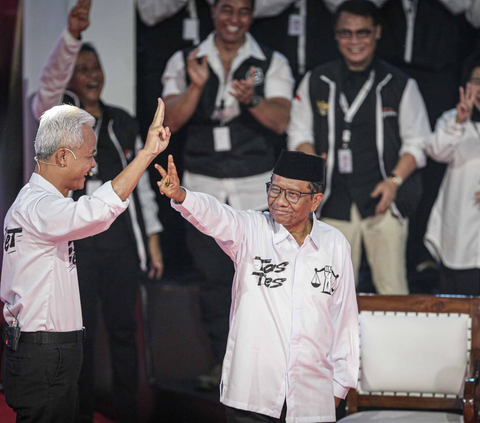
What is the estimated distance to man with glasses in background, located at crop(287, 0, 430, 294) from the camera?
4301mm

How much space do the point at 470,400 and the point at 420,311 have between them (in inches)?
21.2

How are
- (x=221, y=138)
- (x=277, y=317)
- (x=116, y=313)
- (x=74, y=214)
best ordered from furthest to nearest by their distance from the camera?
1. (x=221, y=138)
2. (x=116, y=313)
3. (x=277, y=317)
4. (x=74, y=214)

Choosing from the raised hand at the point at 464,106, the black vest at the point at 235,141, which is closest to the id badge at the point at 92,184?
the black vest at the point at 235,141

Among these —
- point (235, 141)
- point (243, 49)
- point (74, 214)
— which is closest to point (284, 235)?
point (74, 214)

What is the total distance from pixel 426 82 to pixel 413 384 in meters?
2.36

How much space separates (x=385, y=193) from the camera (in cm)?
425

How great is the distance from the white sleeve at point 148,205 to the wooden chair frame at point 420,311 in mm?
1778

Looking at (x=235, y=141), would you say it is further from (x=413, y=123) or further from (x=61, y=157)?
(x=61, y=157)

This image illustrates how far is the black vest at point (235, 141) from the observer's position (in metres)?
4.32

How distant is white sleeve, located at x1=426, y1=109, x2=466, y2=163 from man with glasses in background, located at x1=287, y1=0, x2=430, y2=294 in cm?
7

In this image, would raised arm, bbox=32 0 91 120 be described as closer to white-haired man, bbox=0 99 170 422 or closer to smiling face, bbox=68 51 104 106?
smiling face, bbox=68 51 104 106

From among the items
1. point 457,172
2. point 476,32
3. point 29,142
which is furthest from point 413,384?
point 29,142

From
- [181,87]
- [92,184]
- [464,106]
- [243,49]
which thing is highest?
[243,49]

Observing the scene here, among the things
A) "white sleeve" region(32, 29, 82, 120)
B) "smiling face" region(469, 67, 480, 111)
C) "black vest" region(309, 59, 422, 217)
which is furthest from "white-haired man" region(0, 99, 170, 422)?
"smiling face" region(469, 67, 480, 111)
